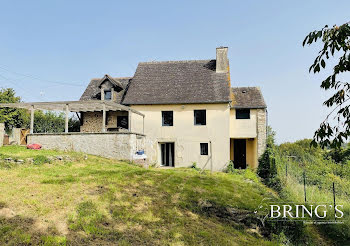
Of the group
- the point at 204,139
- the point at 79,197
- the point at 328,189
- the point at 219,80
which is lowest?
the point at 328,189

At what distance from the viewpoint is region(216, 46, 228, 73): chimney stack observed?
21.2 metres

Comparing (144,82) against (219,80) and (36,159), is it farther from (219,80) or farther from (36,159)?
(36,159)

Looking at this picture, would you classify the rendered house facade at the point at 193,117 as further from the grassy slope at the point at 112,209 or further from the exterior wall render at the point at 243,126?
the grassy slope at the point at 112,209

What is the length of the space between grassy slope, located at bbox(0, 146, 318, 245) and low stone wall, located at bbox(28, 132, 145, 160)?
192 inches

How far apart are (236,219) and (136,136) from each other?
9923 millimetres

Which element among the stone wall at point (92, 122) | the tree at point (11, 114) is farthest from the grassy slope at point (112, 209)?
the tree at point (11, 114)

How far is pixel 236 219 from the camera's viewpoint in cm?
708

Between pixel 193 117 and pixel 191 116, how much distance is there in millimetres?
172

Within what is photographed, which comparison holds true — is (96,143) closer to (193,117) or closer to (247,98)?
(193,117)

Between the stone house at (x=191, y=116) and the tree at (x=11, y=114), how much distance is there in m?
8.81

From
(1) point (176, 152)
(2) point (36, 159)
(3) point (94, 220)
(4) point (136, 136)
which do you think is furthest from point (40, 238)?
(1) point (176, 152)

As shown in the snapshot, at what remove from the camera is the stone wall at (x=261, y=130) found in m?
19.7

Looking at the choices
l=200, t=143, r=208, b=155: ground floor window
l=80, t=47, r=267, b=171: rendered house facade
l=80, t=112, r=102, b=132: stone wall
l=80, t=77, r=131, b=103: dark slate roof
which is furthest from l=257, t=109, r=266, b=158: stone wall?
l=80, t=112, r=102, b=132: stone wall

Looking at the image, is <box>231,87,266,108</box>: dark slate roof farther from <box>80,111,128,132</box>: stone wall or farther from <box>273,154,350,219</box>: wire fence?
<box>80,111,128,132</box>: stone wall
